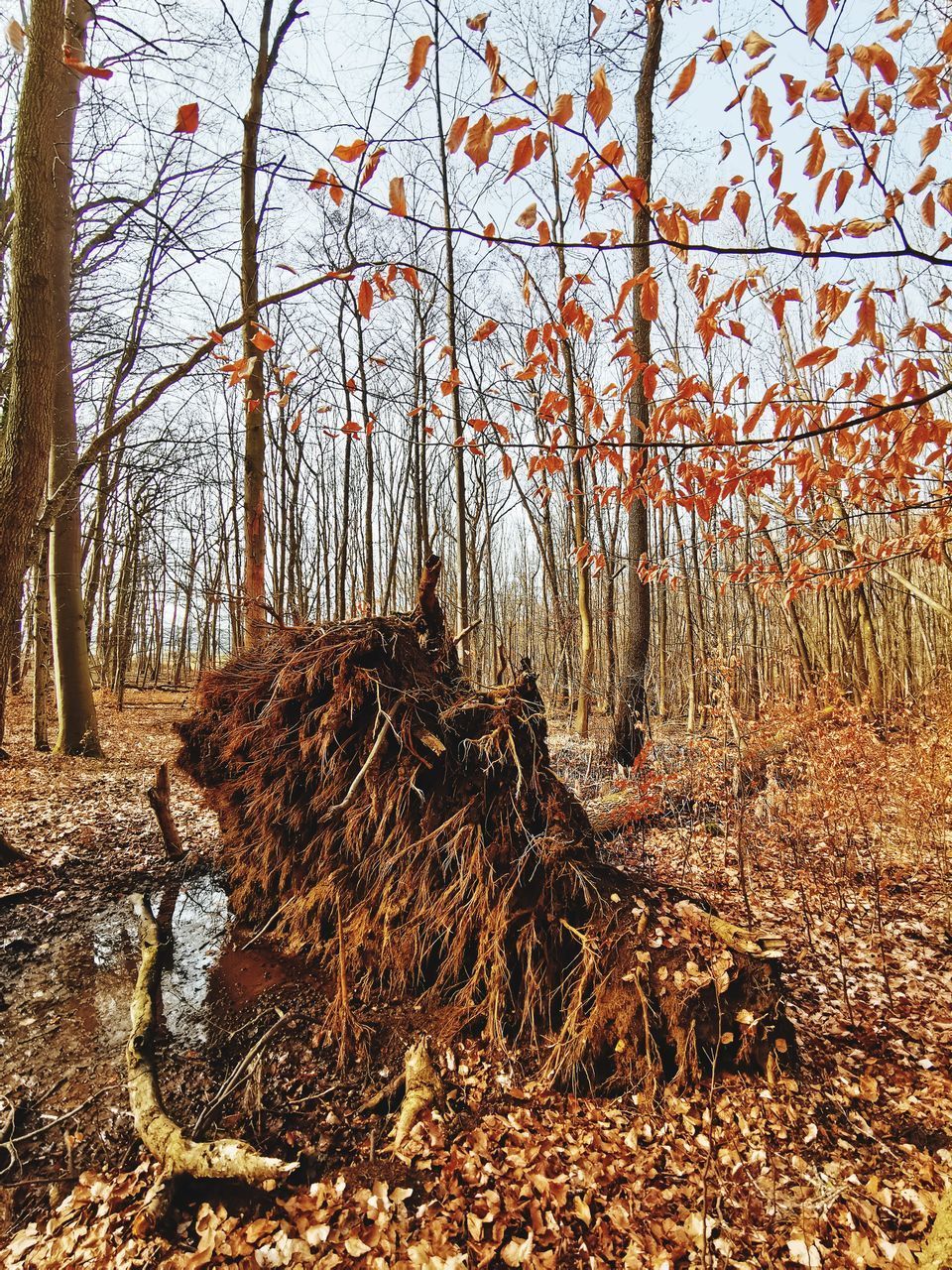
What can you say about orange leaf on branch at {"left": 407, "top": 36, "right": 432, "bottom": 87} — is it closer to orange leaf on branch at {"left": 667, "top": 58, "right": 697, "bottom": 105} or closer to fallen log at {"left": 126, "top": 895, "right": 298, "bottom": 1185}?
orange leaf on branch at {"left": 667, "top": 58, "right": 697, "bottom": 105}

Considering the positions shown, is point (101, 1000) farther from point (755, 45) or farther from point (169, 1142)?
point (755, 45)

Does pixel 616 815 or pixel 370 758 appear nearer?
pixel 370 758

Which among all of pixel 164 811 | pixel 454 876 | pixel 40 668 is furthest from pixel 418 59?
pixel 40 668

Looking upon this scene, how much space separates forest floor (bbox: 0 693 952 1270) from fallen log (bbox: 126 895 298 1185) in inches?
4.7

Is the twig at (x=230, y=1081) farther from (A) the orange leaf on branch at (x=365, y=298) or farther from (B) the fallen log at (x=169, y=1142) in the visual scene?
(A) the orange leaf on branch at (x=365, y=298)

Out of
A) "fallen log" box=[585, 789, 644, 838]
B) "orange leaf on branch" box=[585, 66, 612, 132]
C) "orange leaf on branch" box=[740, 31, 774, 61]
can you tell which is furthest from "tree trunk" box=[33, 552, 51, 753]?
"orange leaf on branch" box=[740, 31, 774, 61]

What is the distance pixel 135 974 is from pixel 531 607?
26.2 m

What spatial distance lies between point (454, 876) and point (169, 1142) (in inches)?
75.6

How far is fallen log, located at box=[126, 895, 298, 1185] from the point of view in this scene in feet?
8.37

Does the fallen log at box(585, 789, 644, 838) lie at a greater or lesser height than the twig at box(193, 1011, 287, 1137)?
greater

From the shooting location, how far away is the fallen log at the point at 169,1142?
8.37 ft

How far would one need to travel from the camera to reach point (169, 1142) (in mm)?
2713

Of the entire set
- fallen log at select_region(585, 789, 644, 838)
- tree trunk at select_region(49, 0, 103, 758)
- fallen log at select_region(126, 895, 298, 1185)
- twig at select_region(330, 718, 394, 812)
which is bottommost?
fallen log at select_region(126, 895, 298, 1185)

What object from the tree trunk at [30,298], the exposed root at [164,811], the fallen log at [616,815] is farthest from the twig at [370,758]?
the fallen log at [616,815]
